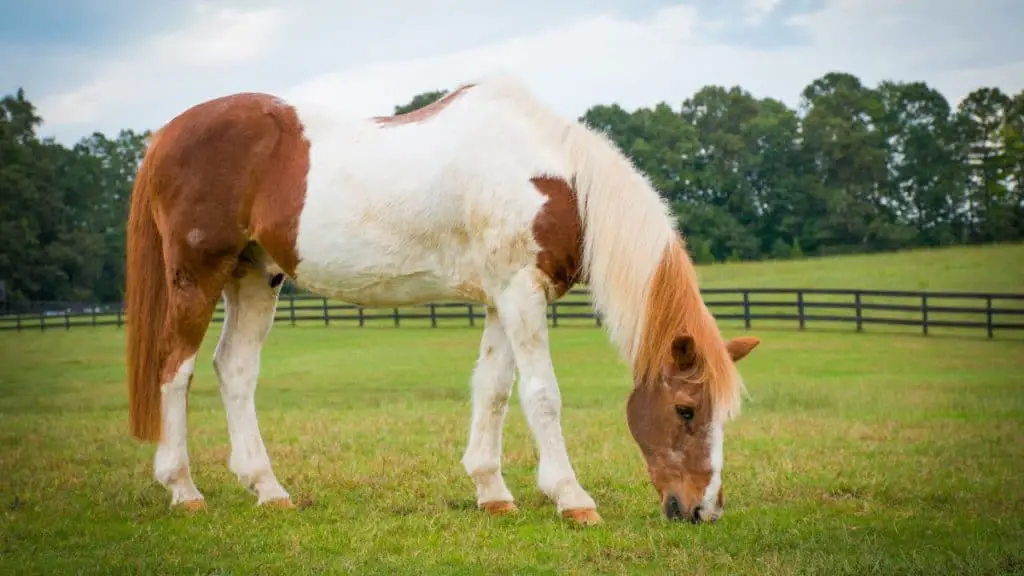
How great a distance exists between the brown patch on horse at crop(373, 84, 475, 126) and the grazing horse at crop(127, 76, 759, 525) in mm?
18

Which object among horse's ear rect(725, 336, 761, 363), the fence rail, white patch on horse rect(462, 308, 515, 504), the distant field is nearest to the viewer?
the distant field

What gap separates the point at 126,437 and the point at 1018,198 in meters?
15.3

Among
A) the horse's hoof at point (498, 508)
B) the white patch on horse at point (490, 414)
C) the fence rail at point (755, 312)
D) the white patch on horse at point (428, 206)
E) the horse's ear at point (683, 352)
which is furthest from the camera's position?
the fence rail at point (755, 312)

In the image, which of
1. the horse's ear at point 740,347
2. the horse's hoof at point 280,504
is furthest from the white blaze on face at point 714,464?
the horse's hoof at point 280,504

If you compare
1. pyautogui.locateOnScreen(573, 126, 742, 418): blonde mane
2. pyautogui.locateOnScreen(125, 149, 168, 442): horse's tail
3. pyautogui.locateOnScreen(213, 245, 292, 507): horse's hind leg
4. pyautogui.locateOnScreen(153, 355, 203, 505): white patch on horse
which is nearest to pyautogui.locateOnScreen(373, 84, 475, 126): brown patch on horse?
pyautogui.locateOnScreen(573, 126, 742, 418): blonde mane

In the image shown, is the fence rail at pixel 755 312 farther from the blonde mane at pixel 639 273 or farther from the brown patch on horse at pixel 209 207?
the blonde mane at pixel 639 273

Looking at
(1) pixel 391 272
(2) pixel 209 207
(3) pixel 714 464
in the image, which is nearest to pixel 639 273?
(3) pixel 714 464

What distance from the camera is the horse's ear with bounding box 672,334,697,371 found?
14.3 ft

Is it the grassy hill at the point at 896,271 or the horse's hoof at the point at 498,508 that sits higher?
the grassy hill at the point at 896,271

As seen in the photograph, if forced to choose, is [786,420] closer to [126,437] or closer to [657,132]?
[126,437]

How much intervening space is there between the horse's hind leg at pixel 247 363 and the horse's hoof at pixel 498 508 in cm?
109

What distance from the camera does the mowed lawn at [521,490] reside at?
13.1ft

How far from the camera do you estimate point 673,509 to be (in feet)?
14.6

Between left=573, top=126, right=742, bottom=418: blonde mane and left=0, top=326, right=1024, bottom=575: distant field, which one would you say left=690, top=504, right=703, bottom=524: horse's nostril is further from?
left=573, top=126, right=742, bottom=418: blonde mane
